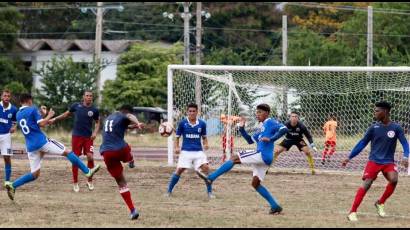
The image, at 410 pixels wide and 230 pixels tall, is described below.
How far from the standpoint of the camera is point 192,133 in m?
17.0

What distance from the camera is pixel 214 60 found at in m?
49.0

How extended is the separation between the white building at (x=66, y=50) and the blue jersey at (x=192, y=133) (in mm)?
41987

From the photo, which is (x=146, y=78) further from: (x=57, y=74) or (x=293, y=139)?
(x=293, y=139)

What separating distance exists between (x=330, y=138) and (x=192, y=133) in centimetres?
878

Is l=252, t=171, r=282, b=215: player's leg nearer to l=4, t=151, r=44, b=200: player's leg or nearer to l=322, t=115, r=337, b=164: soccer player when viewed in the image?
l=4, t=151, r=44, b=200: player's leg

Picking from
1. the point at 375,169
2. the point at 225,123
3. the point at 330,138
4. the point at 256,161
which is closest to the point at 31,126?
the point at 256,161

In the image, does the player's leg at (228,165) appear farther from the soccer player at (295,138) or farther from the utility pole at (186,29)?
the utility pole at (186,29)

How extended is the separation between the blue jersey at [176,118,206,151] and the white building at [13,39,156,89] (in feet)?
138

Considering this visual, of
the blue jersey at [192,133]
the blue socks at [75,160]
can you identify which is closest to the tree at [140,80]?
the blue jersey at [192,133]

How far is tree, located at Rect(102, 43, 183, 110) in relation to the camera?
4947cm

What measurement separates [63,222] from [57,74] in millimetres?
32978

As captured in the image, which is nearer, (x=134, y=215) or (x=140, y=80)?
(x=134, y=215)

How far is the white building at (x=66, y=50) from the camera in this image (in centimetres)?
5950

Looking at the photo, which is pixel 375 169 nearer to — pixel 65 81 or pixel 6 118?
pixel 6 118
